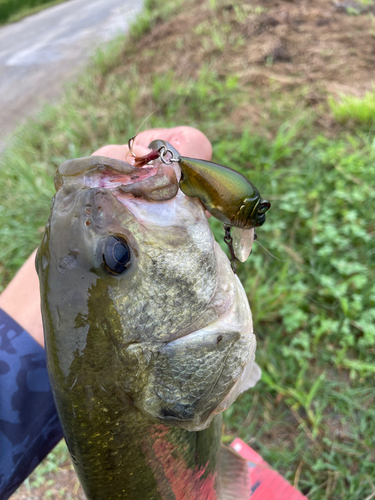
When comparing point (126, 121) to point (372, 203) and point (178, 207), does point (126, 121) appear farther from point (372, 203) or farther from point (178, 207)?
point (178, 207)

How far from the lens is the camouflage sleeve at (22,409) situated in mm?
1383

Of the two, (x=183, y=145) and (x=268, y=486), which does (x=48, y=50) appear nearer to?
(x=183, y=145)

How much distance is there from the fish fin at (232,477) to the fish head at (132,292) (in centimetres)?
66

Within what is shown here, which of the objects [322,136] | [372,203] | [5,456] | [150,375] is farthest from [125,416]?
[322,136]

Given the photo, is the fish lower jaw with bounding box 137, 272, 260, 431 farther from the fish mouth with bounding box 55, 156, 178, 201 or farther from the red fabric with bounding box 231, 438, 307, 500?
the red fabric with bounding box 231, 438, 307, 500

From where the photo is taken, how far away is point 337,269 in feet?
8.60

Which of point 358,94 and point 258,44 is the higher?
point 258,44

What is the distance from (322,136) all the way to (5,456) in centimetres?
347

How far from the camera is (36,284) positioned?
202 centimetres

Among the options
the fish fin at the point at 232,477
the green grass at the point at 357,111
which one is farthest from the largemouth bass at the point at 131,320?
the green grass at the point at 357,111

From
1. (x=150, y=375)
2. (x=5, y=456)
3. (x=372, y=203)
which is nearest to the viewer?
(x=150, y=375)

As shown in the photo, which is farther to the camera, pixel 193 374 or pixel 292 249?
pixel 292 249

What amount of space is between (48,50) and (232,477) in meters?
9.37

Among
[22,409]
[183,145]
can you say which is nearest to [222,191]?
[183,145]
